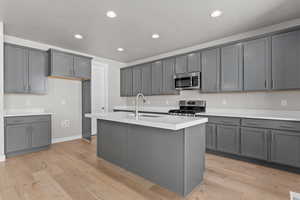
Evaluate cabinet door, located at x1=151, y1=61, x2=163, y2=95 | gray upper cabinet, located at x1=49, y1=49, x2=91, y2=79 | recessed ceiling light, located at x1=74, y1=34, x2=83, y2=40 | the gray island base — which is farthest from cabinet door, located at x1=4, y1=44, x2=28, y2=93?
cabinet door, located at x1=151, y1=61, x2=163, y2=95

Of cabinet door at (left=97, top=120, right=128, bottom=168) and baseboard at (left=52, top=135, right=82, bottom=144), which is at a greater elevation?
cabinet door at (left=97, top=120, right=128, bottom=168)

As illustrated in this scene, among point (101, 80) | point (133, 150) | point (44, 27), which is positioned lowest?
point (133, 150)

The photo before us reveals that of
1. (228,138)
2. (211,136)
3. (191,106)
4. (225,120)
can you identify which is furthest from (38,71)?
(228,138)

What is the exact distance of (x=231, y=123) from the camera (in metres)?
2.92

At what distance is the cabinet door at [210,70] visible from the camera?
340cm

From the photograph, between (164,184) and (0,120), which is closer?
(164,184)

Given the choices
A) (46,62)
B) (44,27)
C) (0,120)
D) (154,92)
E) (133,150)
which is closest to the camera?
(133,150)

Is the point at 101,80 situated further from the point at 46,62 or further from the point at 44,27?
the point at 44,27

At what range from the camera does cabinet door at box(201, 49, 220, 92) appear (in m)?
3.40

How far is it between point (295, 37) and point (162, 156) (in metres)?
3.03

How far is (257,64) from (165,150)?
8.41 ft

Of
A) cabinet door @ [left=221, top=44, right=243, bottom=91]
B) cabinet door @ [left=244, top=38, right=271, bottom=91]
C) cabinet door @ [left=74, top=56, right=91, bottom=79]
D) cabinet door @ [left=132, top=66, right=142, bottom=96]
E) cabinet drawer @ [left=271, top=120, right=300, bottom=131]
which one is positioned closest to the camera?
cabinet drawer @ [left=271, top=120, right=300, bottom=131]

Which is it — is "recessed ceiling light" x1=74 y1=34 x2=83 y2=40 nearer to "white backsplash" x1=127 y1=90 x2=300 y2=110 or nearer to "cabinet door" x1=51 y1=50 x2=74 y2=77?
"cabinet door" x1=51 y1=50 x2=74 y2=77

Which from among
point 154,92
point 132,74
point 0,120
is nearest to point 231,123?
point 154,92
